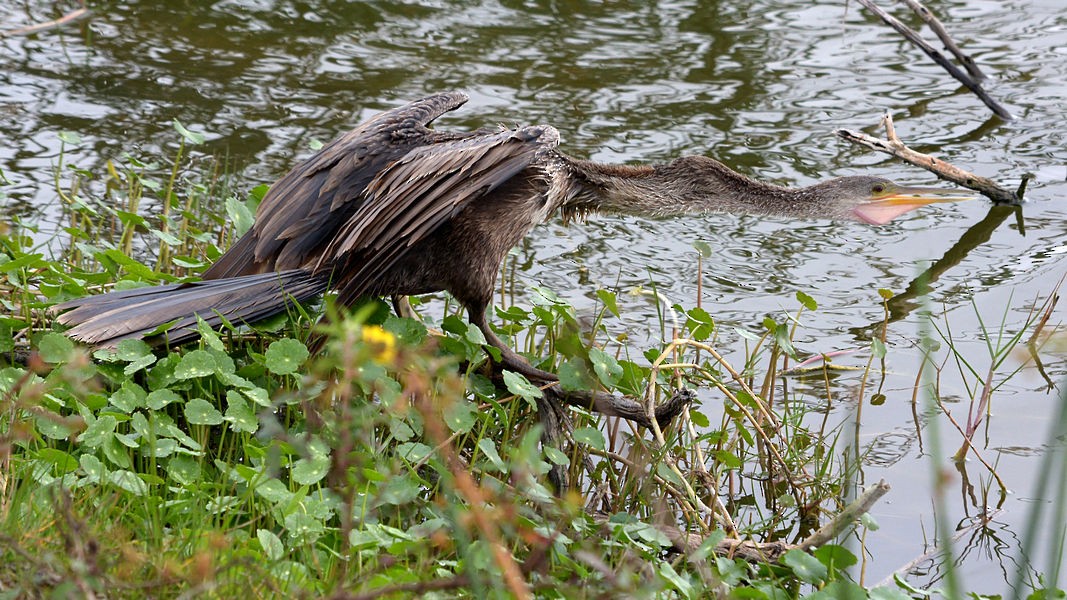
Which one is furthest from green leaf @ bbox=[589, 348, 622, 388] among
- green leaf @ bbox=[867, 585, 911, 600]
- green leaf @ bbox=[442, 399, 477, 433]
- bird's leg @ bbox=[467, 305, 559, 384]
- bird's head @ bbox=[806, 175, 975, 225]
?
bird's head @ bbox=[806, 175, 975, 225]

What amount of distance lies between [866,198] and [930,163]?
98cm

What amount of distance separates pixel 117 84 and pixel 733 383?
14.5 ft

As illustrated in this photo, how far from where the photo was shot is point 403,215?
12.4 ft

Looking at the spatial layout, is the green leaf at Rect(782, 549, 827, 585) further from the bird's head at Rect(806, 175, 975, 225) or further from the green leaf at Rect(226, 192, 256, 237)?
the green leaf at Rect(226, 192, 256, 237)

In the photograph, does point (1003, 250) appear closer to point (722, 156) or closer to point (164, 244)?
point (722, 156)

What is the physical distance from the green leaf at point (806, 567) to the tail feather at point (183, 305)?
1720 millimetres

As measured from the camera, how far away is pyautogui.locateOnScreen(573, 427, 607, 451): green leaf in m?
3.50

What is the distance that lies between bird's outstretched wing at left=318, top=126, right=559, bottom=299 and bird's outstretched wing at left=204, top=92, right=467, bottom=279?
5.6 inches

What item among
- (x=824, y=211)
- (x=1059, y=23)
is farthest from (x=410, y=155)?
(x=1059, y=23)

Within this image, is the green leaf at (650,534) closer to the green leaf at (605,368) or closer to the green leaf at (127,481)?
the green leaf at (605,368)

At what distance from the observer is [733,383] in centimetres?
474

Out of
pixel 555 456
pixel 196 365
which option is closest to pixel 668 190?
pixel 555 456

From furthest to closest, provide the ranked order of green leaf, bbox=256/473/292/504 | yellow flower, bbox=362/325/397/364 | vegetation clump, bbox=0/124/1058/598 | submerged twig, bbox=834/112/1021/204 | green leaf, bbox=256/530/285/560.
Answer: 1. submerged twig, bbox=834/112/1021/204
2. green leaf, bbox=256/473/292/504
3. green leaf, bbox=256/530/285/560
4. vegetation clump, bbox=0/124/1058/598
5. yellow flower, bbox=362/325/397/364

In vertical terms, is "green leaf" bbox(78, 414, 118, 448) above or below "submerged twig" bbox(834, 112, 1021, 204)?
above
